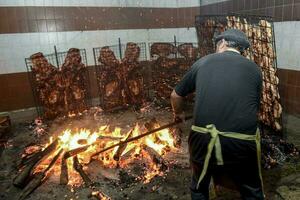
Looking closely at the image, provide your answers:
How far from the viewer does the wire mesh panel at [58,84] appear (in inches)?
330

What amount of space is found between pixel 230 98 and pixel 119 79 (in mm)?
6507

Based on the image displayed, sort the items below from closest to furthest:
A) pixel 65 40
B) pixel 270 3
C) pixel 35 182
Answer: pixel 35 182
pixel 270 3
pixel 65 40

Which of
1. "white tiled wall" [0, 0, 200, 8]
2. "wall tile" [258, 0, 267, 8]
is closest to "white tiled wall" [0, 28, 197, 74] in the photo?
"white tiled wall" [0, 0, 200, 8]

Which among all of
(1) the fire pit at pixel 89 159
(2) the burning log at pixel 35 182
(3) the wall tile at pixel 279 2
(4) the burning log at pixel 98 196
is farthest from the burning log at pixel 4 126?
(3) the wall tile at pixel 279 2

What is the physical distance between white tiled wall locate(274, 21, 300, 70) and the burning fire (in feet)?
11.6

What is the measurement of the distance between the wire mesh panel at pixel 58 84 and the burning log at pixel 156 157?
3.85m

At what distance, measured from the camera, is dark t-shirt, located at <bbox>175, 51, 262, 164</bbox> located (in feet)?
10.5

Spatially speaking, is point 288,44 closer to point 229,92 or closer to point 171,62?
point 171,62

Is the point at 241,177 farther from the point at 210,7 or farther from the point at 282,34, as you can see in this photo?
the point at 210,7

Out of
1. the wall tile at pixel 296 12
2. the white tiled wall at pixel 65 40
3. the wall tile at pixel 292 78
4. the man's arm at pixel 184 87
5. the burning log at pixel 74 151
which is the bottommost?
the burning log at pixel 74 151

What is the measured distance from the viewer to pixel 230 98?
3184 mm

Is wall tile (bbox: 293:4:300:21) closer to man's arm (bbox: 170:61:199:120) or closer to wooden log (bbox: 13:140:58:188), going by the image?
man's arm (bbox: 170:61:199:120)

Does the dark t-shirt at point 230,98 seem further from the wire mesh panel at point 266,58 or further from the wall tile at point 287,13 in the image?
the wall tile at point 287,13

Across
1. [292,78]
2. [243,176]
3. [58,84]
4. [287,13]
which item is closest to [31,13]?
[58,84]
